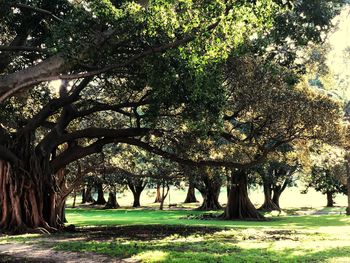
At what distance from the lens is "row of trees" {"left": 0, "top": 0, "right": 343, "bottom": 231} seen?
8.95 metres

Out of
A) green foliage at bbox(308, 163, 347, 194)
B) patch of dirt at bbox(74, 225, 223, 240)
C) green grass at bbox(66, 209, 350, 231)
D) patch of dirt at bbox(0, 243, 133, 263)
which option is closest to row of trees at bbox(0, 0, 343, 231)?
patch of dirt at bbox(74, 225, 223, 240)

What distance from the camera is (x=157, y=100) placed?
1221 cm

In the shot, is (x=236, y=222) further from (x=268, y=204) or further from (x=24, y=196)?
(x=268, y=204)

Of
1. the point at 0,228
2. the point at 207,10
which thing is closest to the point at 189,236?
the point at 0,228

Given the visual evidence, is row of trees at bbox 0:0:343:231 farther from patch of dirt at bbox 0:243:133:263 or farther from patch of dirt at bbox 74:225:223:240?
patch of dirt at bbox 0:243:133:263

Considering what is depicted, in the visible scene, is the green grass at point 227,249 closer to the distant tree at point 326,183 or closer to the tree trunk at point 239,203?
the tree trunk at point 239,203

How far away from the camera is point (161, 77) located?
1079 cm

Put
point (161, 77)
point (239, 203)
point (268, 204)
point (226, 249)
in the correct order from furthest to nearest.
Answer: point (268, 204)
point (239, 203)
point (226, 249)
point (161, 77)

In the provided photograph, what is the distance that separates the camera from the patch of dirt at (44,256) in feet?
35.0

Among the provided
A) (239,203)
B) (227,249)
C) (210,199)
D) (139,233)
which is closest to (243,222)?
(239,203)

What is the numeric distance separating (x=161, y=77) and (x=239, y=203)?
20.9 m

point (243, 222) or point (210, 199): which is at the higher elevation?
point (210, 199)

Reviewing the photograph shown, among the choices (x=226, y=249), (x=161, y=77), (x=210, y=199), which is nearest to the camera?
(x=161, y=77)

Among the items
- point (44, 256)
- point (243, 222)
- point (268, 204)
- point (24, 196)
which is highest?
point (268, 204)
